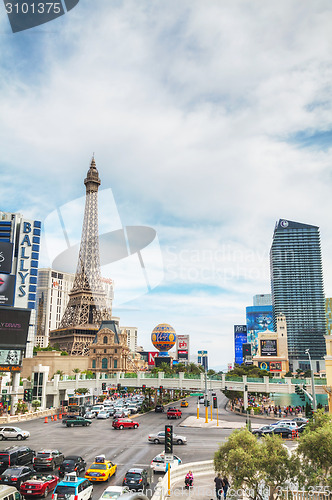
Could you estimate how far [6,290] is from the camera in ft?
209

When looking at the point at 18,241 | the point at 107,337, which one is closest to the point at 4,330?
the point at 18,241

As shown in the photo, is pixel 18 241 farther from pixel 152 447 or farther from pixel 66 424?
pixel 152 447

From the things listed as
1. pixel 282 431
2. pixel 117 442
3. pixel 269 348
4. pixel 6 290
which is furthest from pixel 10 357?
pixel 269 348

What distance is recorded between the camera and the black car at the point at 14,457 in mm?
27703

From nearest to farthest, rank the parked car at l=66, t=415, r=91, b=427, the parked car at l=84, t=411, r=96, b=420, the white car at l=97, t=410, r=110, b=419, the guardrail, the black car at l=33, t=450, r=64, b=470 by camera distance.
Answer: the guardrail
the black car at l=33, t=450, r=64, b=470
the parked car at l=66, t=415, r=91, b=427
the parked car at l=84, t=411, r=96, b=420
the white car at l=97, t=410, r=110, b=419

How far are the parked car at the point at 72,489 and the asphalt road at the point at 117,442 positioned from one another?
1.47 metres

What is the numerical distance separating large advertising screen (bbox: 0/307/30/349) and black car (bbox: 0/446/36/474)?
102 ft

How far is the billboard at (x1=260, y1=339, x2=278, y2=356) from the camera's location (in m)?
175

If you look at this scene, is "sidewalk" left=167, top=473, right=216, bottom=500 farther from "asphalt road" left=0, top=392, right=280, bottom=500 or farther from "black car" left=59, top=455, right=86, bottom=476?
"black car" left=59, top=455, right=86, bottom=476

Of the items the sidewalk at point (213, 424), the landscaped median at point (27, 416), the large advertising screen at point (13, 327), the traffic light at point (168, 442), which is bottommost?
the sidewalk at point (213, 424)

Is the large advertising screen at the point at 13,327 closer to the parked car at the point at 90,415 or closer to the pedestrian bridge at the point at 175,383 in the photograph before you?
the parked car at the point at 90,415

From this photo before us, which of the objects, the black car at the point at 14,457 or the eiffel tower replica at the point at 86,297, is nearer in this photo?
the black car at the point at 14,457

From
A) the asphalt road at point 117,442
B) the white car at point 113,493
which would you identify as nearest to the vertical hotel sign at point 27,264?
the asphalt road at point 117,442

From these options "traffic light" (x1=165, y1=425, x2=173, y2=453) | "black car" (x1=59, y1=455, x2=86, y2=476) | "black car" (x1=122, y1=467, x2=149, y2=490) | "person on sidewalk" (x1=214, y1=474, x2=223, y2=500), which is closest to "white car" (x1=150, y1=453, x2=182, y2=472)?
"black car" (x1=122, y1=467, x2=149, y2=490)
